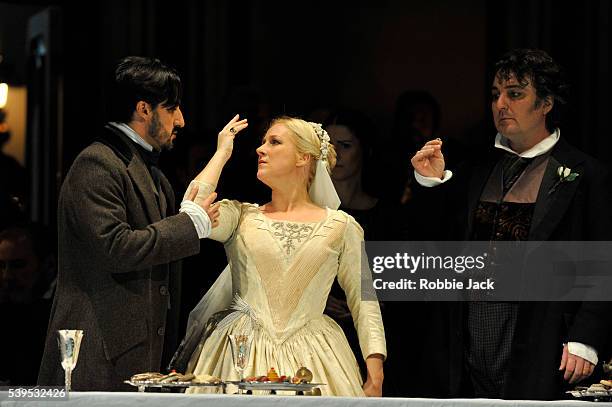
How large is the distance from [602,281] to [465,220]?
0.50 meters

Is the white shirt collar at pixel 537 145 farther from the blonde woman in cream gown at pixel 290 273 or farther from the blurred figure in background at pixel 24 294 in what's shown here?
the blurred figure in background at pixel 24 294

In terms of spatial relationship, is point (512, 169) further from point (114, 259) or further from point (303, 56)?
point (303, 56)

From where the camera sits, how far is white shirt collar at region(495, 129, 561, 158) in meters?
4.70

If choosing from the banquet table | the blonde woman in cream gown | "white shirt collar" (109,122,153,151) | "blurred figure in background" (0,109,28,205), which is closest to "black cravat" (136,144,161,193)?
"white shirt collar" (109,122,153,151)

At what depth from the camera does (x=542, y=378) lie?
14.9ft

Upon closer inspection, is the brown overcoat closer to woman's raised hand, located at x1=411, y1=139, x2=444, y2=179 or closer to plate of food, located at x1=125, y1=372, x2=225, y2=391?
plate of food, located at x1=125, y1=372, x2=225, y2=391

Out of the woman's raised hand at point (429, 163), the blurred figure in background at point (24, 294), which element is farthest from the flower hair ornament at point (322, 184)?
the blurred figure in background at point (24, 294)

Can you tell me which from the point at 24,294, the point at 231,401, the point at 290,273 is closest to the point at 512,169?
the point at 290,273

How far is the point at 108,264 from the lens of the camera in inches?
161

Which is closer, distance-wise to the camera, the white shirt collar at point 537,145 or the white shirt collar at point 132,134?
the white shirt collar at point 132,134

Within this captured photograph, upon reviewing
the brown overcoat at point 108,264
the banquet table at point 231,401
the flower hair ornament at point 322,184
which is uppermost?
the flower hair ornament at point 322,184

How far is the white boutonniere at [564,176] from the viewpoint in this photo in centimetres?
457

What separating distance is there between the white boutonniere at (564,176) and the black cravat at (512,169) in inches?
6.5

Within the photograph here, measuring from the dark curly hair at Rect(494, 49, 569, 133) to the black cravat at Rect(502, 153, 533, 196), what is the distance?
147 mm
